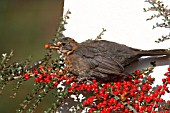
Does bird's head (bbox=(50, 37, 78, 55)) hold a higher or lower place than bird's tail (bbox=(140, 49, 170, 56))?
higher

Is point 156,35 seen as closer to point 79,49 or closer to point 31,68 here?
point 79,49

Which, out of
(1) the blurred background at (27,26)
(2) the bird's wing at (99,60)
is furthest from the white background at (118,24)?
(1) the blurred background at (27,26)

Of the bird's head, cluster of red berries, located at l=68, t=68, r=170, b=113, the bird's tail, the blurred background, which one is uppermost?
the blurred background

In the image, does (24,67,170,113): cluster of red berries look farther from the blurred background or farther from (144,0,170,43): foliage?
the blurred background

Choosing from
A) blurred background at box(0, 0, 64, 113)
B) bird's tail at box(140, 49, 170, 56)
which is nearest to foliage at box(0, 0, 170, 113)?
bird's tail at box(140, 49, 170, 56)

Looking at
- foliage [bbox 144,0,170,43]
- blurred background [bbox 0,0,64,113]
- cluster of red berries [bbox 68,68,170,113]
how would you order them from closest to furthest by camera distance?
cluster of red berries [bbox 68,68,170,113], foliage [bbox 144,0,170,43], blurred background [bbox 0,0,64,113]

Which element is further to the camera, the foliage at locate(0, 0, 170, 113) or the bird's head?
the bird's head

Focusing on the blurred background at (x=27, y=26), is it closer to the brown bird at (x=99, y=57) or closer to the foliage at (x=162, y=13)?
the brown bird at (x=99, y=57)
